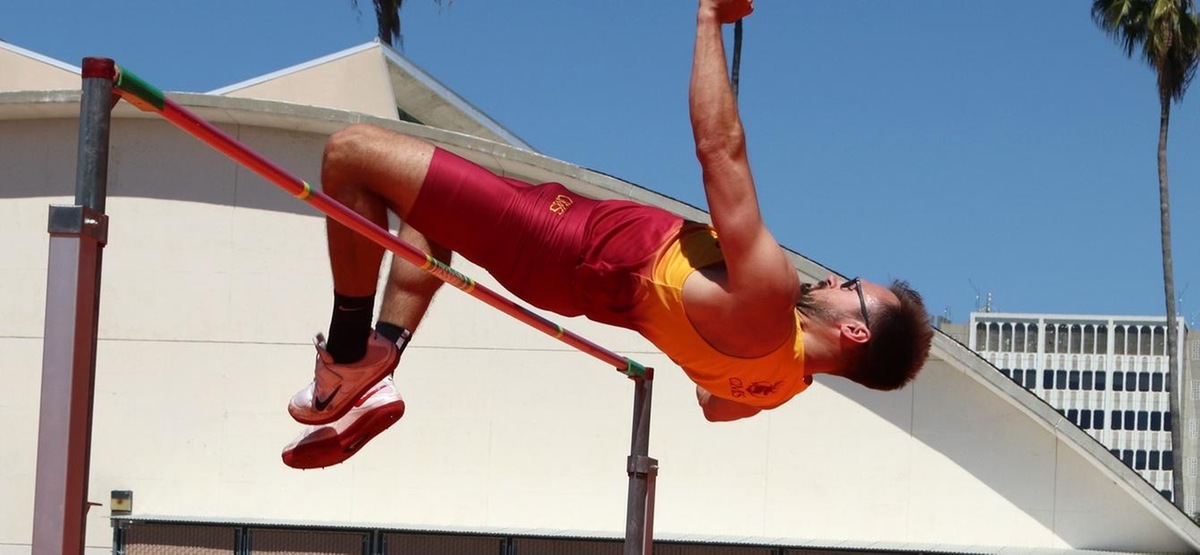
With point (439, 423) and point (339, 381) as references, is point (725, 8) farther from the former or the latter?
point (439, 423)

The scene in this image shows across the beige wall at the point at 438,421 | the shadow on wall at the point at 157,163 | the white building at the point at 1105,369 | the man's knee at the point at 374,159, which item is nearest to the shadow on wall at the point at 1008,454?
the beige wall at the point at 438,421

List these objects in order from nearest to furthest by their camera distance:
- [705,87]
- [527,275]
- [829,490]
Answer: [705,87]
[527,275]
[829,490]

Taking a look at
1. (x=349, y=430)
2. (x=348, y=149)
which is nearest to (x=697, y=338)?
(x=348, y=149)

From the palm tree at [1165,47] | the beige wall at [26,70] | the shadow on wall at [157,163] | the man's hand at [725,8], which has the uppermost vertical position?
the palm tree at [1165,47]

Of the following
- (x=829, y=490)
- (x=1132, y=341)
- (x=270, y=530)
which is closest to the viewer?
(x=270, y=530)

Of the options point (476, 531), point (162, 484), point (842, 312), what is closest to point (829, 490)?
point (476, 531)

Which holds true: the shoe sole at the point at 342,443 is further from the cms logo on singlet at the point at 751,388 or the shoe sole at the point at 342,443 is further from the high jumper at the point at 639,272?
the cms logo on singlet at the point at 751,388

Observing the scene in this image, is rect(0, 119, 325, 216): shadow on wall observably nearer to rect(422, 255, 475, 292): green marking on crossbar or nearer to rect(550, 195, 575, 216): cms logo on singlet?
rect(422, 255, 475, 292): green marking on crossbar

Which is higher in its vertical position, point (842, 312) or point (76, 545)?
point (842, 312)

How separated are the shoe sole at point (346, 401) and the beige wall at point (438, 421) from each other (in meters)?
10.1

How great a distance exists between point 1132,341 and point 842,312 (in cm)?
9654

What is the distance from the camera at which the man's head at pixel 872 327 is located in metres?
4.04

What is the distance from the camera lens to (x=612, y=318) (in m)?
4.00

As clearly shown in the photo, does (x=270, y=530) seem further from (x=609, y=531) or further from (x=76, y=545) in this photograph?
(x=76, y=545)
